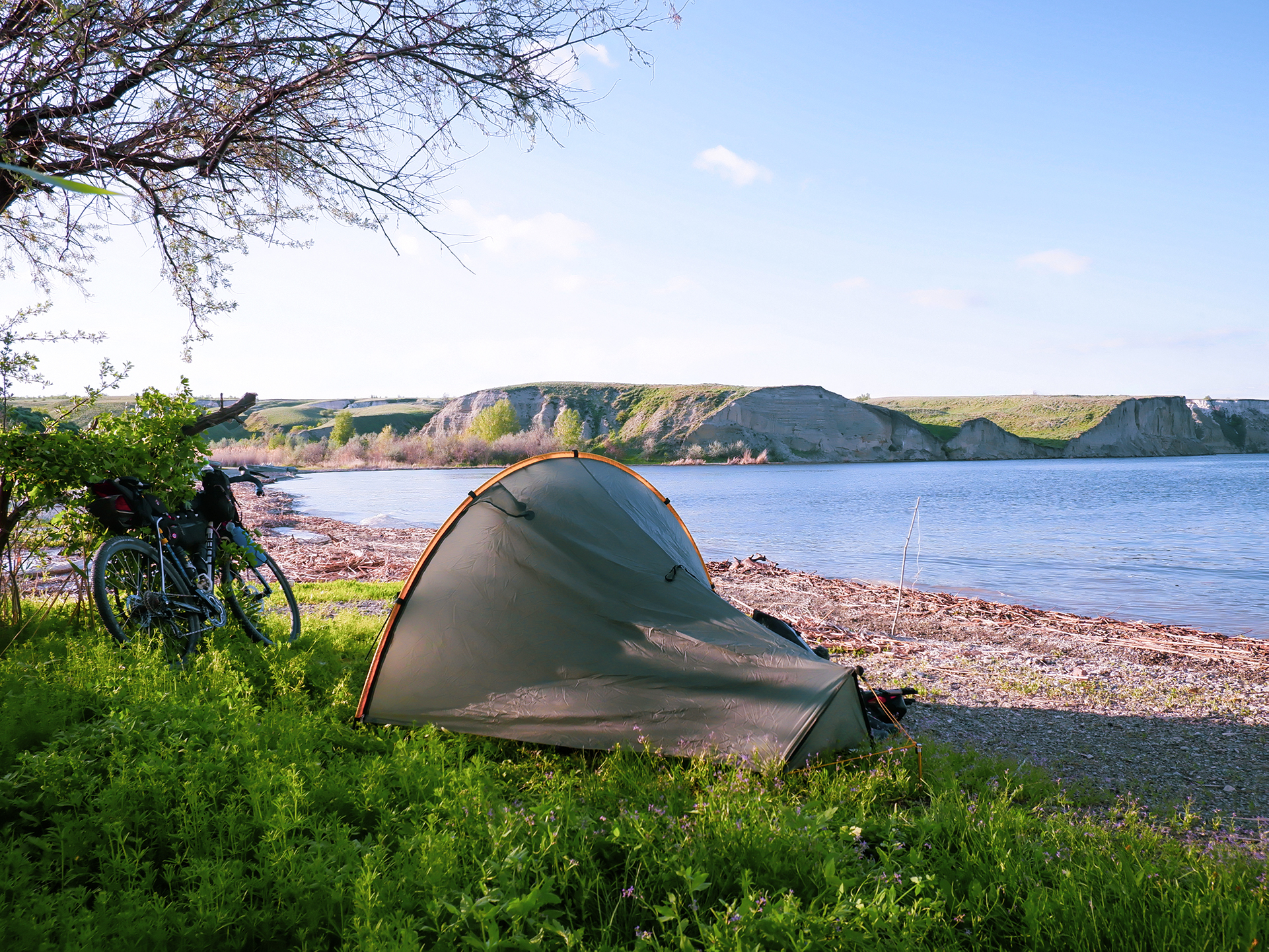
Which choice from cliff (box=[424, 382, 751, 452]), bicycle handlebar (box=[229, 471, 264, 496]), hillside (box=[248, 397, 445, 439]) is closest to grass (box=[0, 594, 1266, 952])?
bicycle handlebar (box=[229, 471, 264, 496])

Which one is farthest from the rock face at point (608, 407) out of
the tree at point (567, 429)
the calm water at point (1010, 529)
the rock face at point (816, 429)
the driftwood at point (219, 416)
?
the driftwood at point (219, 416)

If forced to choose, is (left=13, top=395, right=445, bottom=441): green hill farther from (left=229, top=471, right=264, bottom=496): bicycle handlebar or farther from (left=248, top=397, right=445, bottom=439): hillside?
(left=229, top=471, right=264, bottom=496): bicycle handlebar

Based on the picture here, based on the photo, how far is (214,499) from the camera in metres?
6.65

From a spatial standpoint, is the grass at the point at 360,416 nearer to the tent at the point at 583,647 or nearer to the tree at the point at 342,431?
the tree at the point at 342,431

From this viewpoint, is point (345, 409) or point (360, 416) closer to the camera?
point (360, 416)

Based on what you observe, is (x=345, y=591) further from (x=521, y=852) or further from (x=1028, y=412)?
(x=1028, y=412)

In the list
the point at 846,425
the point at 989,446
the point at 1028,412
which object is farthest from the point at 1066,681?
the point at 1028,412

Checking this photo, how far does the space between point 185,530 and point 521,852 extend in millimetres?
4678

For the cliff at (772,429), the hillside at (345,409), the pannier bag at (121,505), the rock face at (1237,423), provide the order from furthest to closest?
the rock face at (1237,423), the hillside at (345,409), the cliff at (772,429), the pannier bag at (121,505)

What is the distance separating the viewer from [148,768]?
3424mm

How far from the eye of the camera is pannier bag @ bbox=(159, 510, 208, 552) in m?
5.97

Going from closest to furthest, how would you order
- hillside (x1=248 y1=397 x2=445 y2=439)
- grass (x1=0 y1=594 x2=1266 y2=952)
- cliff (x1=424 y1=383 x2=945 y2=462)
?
grass (x1=0 y1=594 x2=1266 y2=952)
cliff (x1=424 y1=383 x2=945 y2=462)
hillside (x1=248 y1=397 x2=445 y2=439)

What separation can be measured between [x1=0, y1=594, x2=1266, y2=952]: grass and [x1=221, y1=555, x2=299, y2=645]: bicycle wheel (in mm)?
1948

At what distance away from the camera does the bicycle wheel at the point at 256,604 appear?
21.2ft
